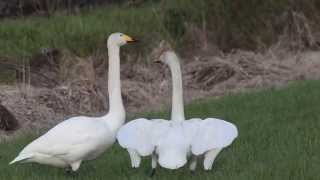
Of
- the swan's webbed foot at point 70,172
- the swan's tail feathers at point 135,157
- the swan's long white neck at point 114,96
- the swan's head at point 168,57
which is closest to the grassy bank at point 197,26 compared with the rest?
the swan's long white neck at point 114,96

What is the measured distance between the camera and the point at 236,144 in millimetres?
10859

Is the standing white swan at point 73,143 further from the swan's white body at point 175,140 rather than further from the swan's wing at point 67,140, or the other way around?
the swan's white body at point 175,140

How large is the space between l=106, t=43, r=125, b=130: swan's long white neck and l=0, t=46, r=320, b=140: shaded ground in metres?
4.74

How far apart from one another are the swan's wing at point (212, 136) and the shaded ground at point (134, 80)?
625 centimetres

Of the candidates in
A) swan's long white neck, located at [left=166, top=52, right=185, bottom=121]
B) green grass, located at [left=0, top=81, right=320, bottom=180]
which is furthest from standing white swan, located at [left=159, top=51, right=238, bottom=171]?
swan's long white neck, located at [left=166, top=52, right=185, bottom=121]

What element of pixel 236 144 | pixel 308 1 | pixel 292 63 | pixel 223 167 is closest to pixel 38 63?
pixel 292 63

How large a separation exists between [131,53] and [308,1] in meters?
4.50

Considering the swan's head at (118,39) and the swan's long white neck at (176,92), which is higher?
the swan's head at (118,39)

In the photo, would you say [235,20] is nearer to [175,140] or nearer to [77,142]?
[77,142]

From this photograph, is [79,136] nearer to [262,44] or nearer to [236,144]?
[236,144]

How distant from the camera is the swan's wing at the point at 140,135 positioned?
8852 millimetres

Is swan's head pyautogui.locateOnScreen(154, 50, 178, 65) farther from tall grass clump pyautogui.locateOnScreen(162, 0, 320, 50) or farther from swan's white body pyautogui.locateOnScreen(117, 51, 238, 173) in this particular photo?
tall grass clump pyautogui.locateOnScreen(162, 0, 320, 50)

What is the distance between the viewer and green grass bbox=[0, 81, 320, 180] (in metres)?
9.18

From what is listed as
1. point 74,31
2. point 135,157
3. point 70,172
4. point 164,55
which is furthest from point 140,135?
point 74,31
